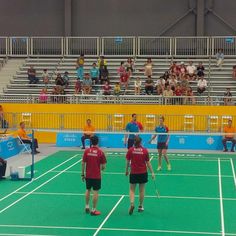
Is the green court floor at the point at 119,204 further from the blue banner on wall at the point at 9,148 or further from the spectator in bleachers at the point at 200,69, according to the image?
the spectator in bleachers at the point at 200,69

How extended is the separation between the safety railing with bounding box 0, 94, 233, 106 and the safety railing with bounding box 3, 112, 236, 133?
92 cm

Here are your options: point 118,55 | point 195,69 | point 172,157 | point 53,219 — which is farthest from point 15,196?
point 118,55

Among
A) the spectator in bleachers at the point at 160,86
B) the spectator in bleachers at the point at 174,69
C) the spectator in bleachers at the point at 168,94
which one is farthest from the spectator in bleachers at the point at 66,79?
the spectator in bleachers at the point at 168,94

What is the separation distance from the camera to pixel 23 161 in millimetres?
22953

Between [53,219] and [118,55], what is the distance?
25.0 metres

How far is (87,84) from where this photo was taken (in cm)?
3278

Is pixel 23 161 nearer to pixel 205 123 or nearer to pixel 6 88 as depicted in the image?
pixel 205 123

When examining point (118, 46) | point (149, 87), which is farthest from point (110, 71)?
point (149, 87)

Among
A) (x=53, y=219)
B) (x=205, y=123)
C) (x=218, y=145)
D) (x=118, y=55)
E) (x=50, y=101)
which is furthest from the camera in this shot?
(x=118, y=55)

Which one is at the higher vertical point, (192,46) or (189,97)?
(192,46)

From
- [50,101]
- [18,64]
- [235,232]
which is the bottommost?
[235,232]

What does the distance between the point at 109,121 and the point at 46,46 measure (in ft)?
36.5

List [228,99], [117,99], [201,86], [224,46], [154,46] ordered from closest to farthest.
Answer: [228,99], [117,99], [201,86], [224,46], [154,46]
